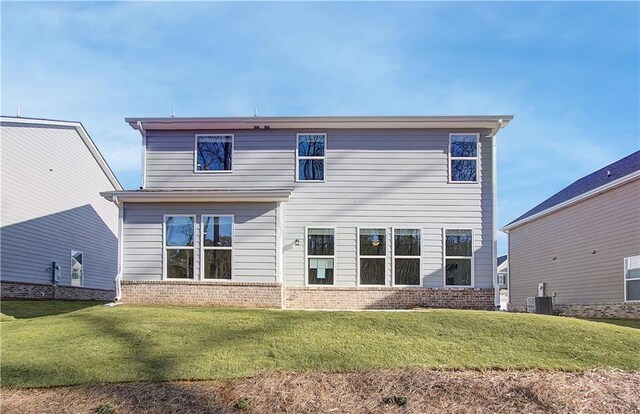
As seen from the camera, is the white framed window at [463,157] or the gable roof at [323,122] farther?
the white framed window at [463,157]

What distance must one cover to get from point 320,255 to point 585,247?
8.74 metres

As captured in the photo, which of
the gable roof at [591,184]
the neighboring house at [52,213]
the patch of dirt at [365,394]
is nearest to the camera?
the patch of dirt at [365,394]

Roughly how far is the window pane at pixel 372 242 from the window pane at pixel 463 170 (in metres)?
2.51

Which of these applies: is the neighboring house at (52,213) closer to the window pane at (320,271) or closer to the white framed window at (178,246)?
the white framed window at (178,246)

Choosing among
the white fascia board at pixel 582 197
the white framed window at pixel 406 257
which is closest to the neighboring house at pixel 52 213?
the white framed window at pixel 406 257

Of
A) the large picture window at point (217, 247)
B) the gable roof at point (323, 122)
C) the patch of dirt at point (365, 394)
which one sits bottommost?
the patch of dirt at point (365, 394)

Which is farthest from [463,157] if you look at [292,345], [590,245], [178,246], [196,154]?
[292,345]

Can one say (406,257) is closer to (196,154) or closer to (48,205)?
(196,154)

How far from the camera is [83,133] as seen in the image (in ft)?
68.0

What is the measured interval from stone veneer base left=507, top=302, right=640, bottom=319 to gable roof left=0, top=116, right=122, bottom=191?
19.0 m

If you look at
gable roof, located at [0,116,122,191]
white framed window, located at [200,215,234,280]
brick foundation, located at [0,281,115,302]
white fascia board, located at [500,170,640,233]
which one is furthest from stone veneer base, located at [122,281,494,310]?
gable roof, located at [0,116,122,191]

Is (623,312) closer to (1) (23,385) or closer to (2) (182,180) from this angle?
(2) (182,180)

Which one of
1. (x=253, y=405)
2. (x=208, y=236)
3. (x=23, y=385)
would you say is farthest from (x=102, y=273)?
(x=253, y=405)

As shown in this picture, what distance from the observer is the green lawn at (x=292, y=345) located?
6883 millimetres
